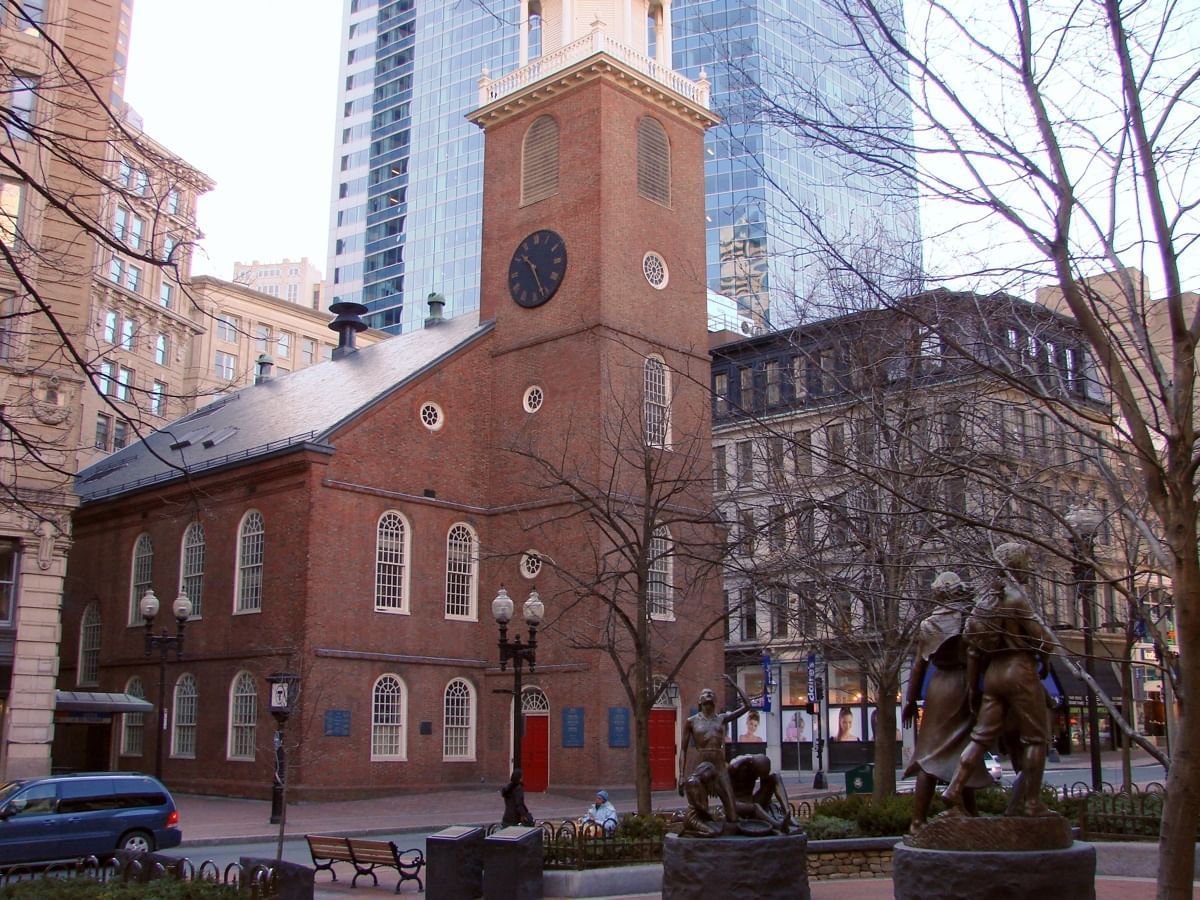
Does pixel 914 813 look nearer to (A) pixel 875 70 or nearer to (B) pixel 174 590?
(A) pixel 875 70

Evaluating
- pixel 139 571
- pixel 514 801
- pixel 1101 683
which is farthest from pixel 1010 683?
pixel 1101 683

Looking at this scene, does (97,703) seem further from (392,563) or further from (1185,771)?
(1185,771)

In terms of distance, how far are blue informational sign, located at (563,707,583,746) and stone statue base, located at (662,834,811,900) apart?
21.3 m

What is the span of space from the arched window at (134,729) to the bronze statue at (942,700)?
32.8m

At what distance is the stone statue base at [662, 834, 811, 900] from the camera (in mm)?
11125

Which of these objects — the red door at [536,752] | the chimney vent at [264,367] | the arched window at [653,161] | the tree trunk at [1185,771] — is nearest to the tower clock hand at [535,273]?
the arched window at [653,161]

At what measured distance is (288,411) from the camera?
39.4 m

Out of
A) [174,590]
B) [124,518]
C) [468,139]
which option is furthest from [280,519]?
[468,139]

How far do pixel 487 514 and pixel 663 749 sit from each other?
8585 millimetres

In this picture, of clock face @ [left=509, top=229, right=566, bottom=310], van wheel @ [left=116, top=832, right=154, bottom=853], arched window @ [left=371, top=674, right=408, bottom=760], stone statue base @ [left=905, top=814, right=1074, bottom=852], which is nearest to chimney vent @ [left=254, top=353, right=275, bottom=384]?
clock face @ [left=509, top=229, right=566, bottom=310]

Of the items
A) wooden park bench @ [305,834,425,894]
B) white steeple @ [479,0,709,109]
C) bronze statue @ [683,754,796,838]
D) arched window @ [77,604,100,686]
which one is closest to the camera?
bronze statue @ [683,754,796,838]

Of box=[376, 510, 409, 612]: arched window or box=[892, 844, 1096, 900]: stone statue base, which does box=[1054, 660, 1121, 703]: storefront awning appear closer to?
box=[376, 510, 409, 612]: arched window

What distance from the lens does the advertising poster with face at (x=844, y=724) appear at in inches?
1821

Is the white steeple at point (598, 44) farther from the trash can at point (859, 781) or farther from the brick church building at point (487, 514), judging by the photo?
the trash can at point (859, 781)
